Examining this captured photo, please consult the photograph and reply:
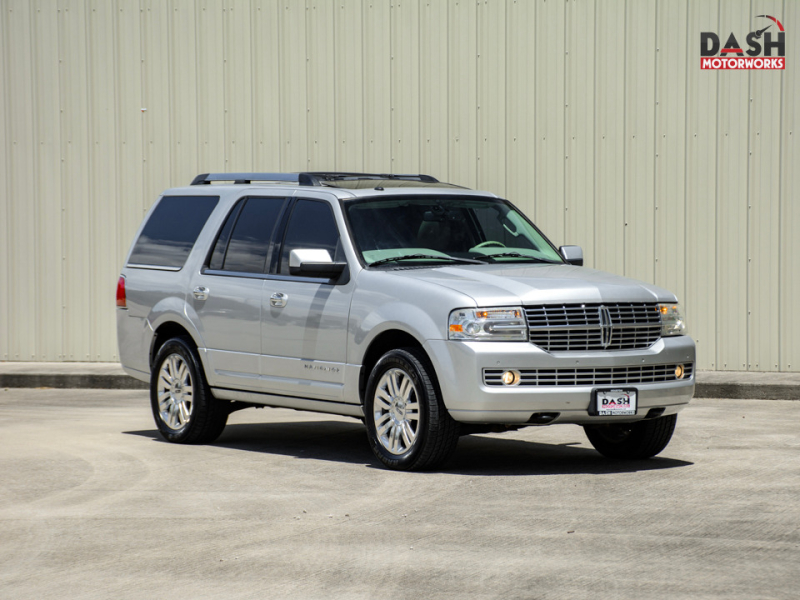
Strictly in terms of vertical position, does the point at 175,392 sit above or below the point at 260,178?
below

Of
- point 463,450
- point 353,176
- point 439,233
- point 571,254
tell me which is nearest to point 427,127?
point 353,176

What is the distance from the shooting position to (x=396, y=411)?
899 centimetres

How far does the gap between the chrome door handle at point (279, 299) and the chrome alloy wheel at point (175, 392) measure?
3.95 ft

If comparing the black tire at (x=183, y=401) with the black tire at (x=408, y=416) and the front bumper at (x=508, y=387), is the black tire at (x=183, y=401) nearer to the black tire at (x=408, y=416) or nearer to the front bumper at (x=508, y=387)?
the black tire at (x=408, y=416)

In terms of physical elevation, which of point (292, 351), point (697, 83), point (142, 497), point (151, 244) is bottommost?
point (142, 497)

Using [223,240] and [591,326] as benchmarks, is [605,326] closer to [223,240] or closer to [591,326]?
[591,326]

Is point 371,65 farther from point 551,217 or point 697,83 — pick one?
point 697,83

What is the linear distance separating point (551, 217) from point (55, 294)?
6.55 metres

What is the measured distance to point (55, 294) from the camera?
691 inches

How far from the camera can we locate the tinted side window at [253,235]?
406 inches

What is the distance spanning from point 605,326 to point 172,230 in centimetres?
419

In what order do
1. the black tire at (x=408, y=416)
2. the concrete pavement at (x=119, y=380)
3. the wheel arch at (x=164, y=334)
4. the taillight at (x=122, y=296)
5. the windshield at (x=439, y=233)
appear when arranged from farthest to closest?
the concrete pavement at (x=119, y=380) → the taillight at (x=122, y=296) → the wheel arch at (x=164, y=334) → the windshield at (x=439, y=233) → the black tire at (x=408, y=416)

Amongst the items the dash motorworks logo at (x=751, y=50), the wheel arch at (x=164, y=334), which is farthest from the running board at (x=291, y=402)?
the dash motorworks logo at (x=751, y=50)

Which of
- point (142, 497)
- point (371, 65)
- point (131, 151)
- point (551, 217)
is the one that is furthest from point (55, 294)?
point (142, 497)
